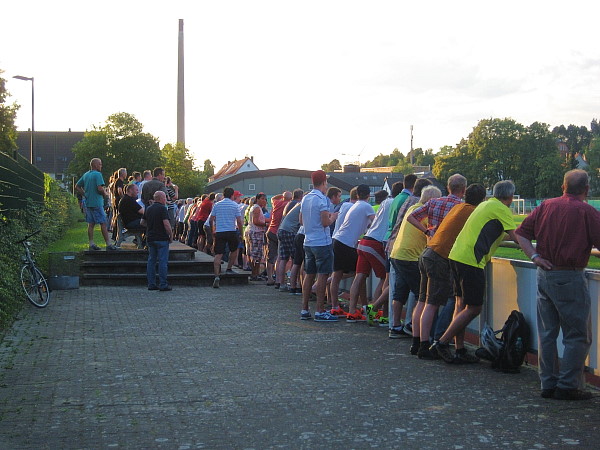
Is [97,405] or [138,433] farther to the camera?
[97,405]

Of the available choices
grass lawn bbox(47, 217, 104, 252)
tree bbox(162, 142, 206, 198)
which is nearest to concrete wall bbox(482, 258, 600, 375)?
grass lawn bbox(47, 217, 104, 252)

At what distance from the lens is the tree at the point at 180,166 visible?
268 ft

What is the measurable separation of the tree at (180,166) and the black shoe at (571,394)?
75594 millimetres

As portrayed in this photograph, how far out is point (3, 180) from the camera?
512 inches

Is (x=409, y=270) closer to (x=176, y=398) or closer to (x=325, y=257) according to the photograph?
(x=325, y=257)

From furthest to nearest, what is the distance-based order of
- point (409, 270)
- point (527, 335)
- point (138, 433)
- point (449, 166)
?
point (449, 166) → point (409, 270) → point (527, 335) → point (138, 433)

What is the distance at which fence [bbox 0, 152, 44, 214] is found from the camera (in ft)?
43.3

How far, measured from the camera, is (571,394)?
6.83m

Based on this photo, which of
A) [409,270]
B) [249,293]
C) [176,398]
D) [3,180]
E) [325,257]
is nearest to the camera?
[176,398]

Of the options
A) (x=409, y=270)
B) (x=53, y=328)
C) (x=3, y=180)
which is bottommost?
(x=53, y=328)

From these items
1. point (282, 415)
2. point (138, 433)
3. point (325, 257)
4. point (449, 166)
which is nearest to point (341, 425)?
point (282, 415)

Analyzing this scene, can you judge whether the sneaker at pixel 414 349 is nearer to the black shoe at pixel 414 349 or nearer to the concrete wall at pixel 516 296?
the black shoe at pixel 414 349

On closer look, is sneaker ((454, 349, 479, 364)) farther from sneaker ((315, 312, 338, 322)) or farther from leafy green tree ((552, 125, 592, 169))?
leafy green tree ((552, 125, 592, 169))

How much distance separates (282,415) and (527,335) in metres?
2.92
